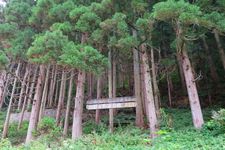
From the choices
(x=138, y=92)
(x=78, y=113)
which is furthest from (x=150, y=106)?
(x=78, y=113)

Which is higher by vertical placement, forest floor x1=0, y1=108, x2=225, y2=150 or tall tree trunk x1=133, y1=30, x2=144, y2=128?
tall tree trunk x1=133, y1=30, x2=144, y2=128

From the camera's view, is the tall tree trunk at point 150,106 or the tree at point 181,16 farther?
the tall tree trunk at point 150,106

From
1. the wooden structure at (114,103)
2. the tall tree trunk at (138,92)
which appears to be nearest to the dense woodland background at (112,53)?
the tall tree trunk at (138,92)

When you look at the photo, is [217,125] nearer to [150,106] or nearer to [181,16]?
[150,106]

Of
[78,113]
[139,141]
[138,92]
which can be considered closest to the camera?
[139,141]

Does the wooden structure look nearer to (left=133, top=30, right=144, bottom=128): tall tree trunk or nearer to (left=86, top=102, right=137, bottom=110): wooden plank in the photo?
(left=86, top=102, right=137, bottom=110): wooden plank

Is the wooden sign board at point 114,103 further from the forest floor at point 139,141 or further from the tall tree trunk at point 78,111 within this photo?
the forest floor at point 139,141

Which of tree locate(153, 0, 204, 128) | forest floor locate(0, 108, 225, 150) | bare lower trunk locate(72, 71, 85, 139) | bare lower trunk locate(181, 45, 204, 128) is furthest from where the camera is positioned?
bare lower trunk locate(72, 71, 85, 139)

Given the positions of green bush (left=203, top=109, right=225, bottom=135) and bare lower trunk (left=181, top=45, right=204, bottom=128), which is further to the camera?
bare lower trunk (left=181, top=45, right=204, bottom=128)

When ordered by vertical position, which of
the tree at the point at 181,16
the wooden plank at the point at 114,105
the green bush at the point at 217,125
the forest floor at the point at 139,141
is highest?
the tree at the point at 181,16

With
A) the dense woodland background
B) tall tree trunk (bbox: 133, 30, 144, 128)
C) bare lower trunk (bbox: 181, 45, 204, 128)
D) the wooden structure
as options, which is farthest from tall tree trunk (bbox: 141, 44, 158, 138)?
tall tree trunk (bbox: 133, 30, 144, 128)

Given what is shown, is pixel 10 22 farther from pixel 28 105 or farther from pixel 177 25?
pixel 177 25

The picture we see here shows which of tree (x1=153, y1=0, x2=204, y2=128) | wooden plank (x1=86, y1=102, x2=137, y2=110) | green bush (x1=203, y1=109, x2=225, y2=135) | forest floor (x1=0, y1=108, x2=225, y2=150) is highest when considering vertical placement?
tree (x1=153, y1=0, x2=204, y2=128)

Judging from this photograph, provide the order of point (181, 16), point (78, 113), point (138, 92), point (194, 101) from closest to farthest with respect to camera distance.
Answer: point (181, 16), point (194, 101), point (78, 113), point (138, 92)
